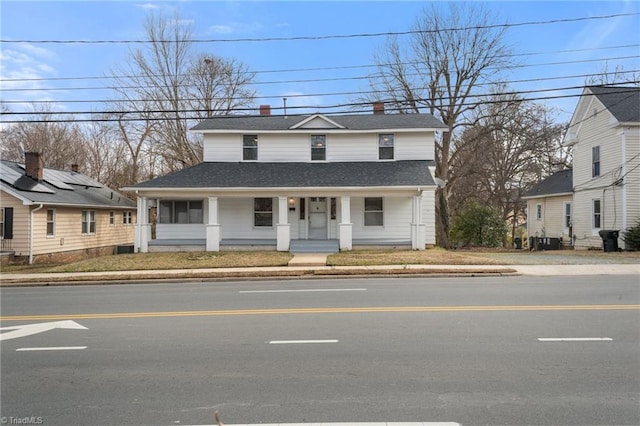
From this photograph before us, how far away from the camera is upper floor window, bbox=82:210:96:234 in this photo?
26.3 meters

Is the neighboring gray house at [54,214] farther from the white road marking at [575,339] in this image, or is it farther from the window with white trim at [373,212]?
the white road marking at [575,339]

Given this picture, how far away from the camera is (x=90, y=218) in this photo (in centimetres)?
2694

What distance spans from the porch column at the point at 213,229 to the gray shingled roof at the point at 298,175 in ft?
2.88

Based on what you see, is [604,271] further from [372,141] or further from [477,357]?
[372,141]

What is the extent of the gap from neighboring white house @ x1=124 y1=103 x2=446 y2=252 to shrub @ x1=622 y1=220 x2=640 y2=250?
900cm

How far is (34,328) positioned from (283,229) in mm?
12287

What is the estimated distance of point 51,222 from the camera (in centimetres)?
2291

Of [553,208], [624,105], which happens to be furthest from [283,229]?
[553,208]

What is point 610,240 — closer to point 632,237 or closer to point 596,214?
point 632,237

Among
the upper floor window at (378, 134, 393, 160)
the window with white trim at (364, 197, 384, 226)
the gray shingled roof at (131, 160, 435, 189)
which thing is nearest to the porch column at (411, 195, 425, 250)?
the gray shingled roof at (131, 160, 435, 189)

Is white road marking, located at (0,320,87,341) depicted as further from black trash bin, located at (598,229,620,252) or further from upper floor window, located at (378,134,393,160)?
black trash bin, located at (598,229,620,252)

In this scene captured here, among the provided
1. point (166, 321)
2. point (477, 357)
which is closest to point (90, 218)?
point (166, 321)

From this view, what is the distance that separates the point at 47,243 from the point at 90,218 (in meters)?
4.81

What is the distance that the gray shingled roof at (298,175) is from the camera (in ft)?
63.0
